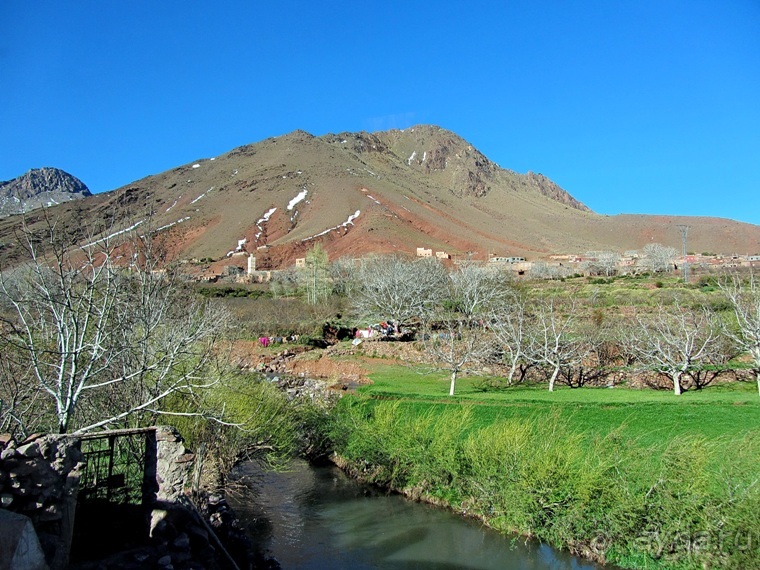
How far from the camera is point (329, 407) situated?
2311 centimetres

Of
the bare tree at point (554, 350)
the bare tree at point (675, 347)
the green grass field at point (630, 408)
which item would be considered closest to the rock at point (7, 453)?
the green grass field at point (630, 408)

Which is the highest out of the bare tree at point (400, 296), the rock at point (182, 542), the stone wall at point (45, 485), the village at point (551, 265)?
the village at point (551, 265)

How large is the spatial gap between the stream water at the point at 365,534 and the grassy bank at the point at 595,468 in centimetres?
52

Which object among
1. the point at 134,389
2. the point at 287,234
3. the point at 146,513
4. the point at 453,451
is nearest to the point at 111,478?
the point at 146,513

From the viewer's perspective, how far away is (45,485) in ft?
24.3

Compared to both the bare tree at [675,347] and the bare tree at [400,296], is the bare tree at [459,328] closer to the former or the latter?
the bare tree at [400,296]

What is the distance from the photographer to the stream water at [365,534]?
1327 centimetres

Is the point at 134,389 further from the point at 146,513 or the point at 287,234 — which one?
the point at 287,234

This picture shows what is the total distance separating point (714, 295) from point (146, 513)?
50.9m

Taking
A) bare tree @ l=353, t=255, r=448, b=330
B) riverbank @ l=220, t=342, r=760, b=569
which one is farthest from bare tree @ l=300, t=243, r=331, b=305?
riverbank @ l=220, t=342, r=760, b=569

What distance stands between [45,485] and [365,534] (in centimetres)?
949

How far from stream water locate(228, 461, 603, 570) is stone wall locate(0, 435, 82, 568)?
253 inches

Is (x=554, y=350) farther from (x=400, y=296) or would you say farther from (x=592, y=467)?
(x=400, y=296)

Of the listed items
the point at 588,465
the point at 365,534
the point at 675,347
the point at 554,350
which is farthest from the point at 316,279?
the point at 588,465
